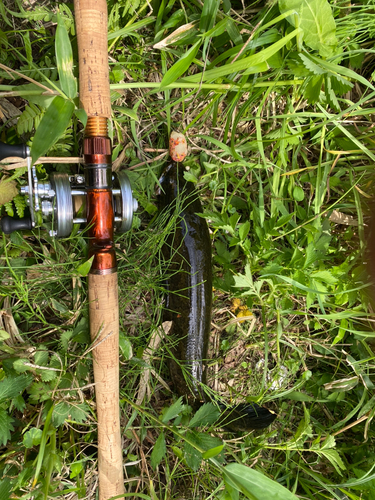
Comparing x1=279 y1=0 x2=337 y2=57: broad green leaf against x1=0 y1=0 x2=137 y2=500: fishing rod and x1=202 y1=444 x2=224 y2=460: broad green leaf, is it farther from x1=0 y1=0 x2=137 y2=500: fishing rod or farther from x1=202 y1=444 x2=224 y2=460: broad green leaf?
x1=202 y1=444 x2=224 y2=460: broad green leaf

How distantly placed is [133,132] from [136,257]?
0.71m

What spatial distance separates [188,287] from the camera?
6.87ft

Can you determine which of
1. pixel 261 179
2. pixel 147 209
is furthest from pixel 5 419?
pixel 261 179

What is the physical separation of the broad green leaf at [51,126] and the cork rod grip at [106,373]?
59cm

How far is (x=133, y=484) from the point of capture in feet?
6.73

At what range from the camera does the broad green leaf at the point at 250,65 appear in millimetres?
1740

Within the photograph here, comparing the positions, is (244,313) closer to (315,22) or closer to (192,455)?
(192,455)

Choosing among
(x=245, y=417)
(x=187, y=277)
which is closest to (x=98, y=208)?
(x=187, y=277)

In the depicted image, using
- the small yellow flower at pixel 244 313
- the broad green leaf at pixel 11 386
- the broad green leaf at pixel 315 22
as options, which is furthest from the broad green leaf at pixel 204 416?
the broad green leaf at pixel 315 22

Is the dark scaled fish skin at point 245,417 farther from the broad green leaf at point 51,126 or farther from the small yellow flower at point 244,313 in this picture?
the broad green leaf at point 51,126

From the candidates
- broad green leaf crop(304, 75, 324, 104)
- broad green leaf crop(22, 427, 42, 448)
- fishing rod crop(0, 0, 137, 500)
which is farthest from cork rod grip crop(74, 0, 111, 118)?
broad green leaf crop(22, 427, 42, 448)

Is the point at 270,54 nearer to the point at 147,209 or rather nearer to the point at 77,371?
the point at 147,209

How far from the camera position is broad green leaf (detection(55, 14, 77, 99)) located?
138 centimetres

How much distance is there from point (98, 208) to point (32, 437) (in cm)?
112
